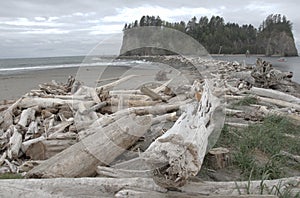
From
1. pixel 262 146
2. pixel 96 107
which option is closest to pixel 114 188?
pixel 262 146

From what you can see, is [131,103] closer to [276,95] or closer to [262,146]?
[262,146]

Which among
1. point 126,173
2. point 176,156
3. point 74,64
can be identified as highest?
point 176,156

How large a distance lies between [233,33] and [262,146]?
108967mm

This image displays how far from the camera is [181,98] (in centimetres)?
840

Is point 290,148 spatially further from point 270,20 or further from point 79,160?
point 270,20

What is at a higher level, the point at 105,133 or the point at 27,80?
the point at 105,133

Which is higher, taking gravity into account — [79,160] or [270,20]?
[270,20]

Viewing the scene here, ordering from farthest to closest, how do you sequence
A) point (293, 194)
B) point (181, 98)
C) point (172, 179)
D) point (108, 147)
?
point (181, 98) → point (108, 147) → point (293, 194) → point (172, 179)

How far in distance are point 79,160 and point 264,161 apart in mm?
2627

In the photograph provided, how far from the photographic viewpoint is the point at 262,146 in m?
5.57

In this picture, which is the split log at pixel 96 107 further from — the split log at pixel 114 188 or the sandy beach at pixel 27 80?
the sandy beach at pixel 27 80

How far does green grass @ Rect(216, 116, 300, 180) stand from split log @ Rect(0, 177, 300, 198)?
40cm

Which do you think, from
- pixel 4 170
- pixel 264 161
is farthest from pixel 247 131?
pixel 4 170

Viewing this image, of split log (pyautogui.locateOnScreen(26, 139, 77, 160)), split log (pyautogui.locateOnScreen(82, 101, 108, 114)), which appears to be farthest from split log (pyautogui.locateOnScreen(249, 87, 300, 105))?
split log (pyautogui.locateOnScreen(26, 139, 77, 160))
